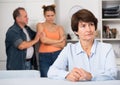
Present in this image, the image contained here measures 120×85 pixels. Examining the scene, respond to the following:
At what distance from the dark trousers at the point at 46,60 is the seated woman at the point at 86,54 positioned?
5.35ft

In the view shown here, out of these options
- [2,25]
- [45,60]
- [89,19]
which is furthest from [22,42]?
[89,19]

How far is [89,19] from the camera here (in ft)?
5.24

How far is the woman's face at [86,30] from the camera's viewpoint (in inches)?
63.7

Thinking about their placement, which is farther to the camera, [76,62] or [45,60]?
[45,60]

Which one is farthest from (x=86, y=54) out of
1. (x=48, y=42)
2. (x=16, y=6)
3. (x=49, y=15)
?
(x=16, y=6)

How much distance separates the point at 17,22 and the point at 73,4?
1.32 meters

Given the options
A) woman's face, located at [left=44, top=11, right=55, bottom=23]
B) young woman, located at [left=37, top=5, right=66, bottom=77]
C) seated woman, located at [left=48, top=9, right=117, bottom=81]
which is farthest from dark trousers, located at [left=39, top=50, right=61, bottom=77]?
seated woman, located at [left=48, top=9, right=117, bottom=81]

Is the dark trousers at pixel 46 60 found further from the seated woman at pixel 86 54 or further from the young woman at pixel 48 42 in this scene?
the seated woman at pixel 86 54

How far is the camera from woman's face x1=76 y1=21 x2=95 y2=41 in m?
1.62

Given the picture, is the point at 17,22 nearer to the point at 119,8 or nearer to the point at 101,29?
the point at 101,29

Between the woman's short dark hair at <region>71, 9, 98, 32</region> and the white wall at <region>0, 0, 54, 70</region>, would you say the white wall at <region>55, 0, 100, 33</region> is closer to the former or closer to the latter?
the white wall at <region>0, 0, 54, 70</region>

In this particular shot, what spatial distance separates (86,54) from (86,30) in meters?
0.17

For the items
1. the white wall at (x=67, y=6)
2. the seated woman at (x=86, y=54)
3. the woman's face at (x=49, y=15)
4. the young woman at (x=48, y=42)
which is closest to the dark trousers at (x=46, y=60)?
the young woman at (x=48, y=42)

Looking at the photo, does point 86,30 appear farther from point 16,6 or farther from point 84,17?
point 16,6
